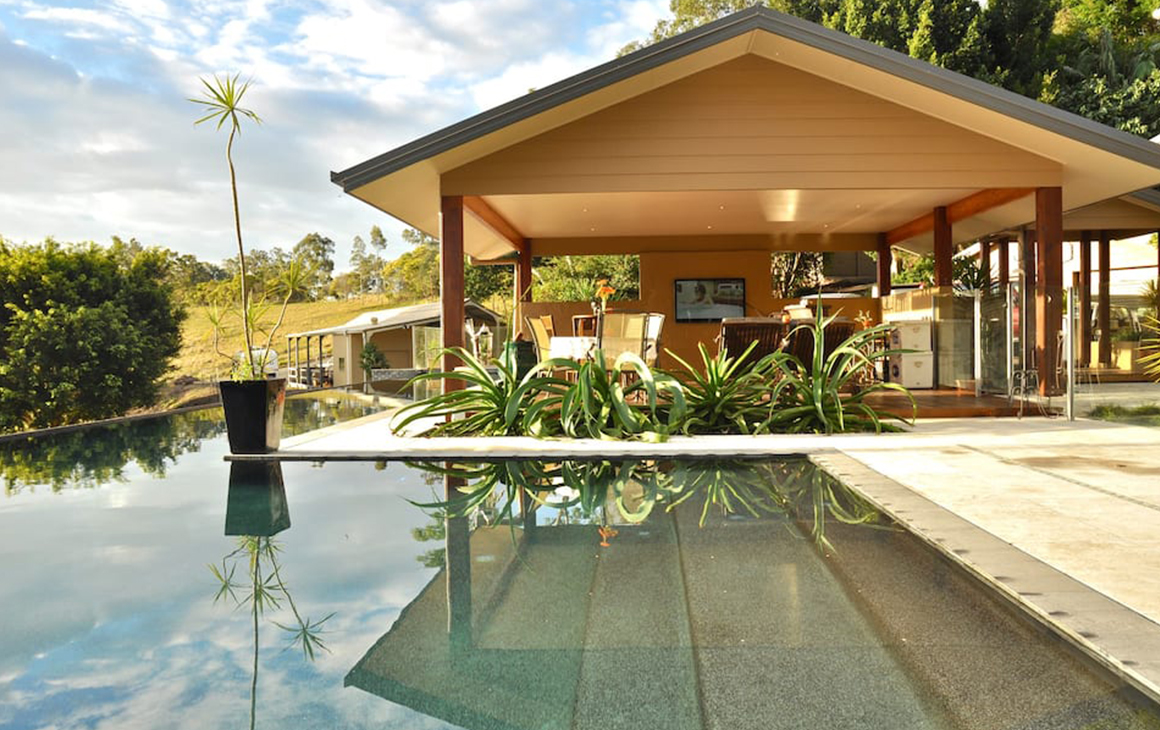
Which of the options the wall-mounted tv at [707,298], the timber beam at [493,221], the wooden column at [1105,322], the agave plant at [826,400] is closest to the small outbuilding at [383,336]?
the timber beam at [493,221]

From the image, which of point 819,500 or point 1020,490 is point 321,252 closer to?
point 819,500

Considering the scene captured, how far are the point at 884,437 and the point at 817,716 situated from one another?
5.07m

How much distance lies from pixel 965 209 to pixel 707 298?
4.74 meters

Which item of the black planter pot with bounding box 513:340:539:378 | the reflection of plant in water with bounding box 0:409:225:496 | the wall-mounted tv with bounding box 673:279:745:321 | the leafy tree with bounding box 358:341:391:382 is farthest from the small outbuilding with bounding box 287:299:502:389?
the reflection of plant in water with bounding box 0:409:225:496

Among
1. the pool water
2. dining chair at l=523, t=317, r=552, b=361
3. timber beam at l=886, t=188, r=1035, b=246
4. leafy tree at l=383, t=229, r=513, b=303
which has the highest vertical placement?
leafy tree at l=383, t=229, r=513, b=303

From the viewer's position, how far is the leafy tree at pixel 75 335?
778 inches

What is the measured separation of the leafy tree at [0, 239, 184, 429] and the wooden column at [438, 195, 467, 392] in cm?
1571

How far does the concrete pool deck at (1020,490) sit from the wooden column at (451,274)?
43.4 inches

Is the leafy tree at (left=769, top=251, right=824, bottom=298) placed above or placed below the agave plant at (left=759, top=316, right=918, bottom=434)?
above

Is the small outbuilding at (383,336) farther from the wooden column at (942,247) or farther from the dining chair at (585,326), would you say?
the wooden column at (942,247)

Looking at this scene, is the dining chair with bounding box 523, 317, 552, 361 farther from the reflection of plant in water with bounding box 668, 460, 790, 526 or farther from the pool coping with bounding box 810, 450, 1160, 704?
the pool coping with bounding box 810, 450, 1160, 704

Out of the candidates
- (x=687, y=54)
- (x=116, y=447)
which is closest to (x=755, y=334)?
(x=687, y=54)

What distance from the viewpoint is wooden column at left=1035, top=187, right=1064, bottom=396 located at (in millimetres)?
8383

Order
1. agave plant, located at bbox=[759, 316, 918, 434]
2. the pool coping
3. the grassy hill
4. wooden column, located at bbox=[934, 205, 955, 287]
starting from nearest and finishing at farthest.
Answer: the pool coping < agave plant, located at bbox=[759, 316, 918, 434] < wooden column, located at bbox=[934, 205, 955, 287] < the grassy hill
